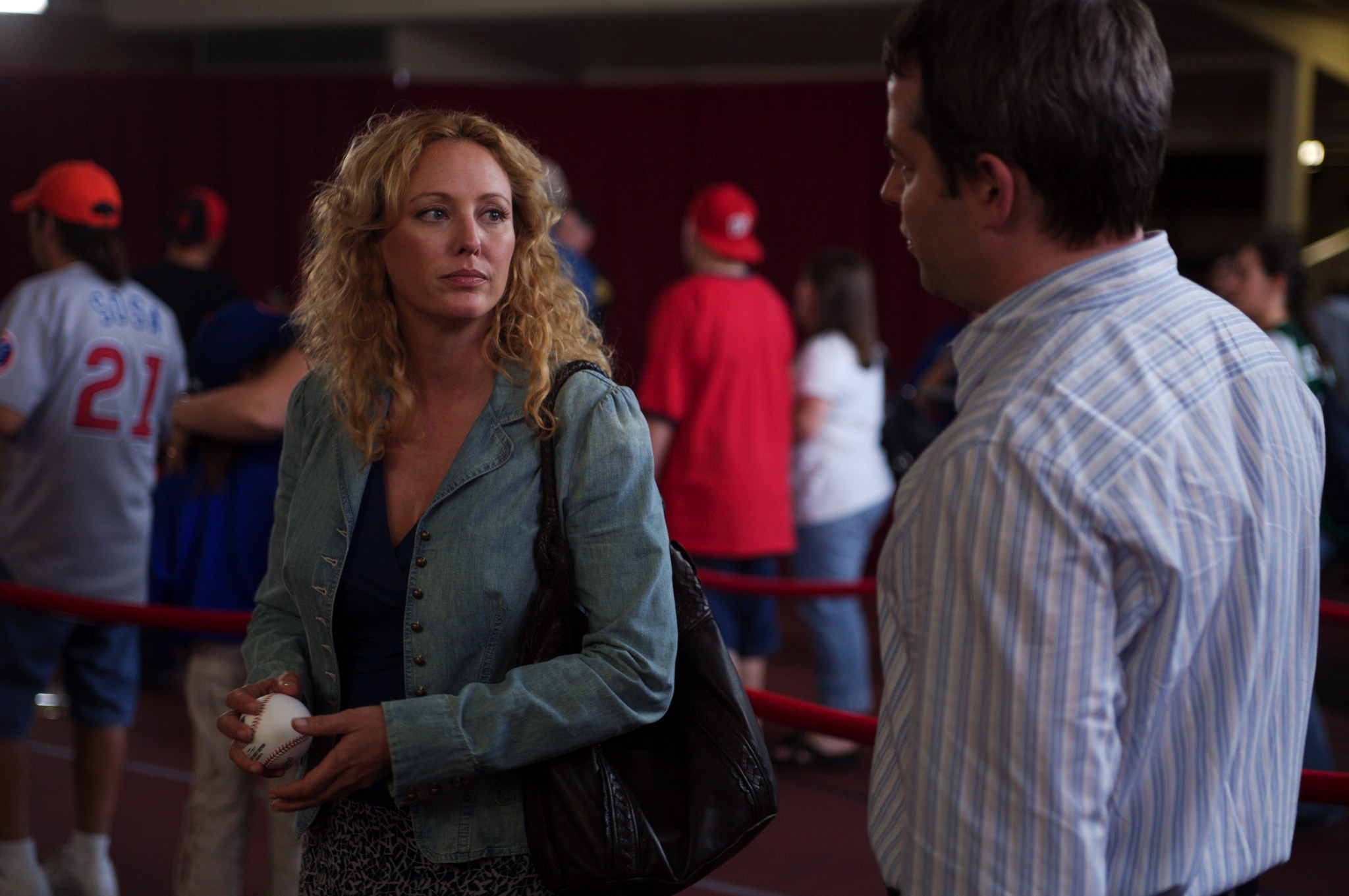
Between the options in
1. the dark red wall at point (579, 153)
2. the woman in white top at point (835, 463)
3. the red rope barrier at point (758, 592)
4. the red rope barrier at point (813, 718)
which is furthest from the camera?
the dark red wall at point (579, 153)

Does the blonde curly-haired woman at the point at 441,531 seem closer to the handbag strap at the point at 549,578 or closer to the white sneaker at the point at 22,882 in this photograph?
the handbag strap at the point at 549,578

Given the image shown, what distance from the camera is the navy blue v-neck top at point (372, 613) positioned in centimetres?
149

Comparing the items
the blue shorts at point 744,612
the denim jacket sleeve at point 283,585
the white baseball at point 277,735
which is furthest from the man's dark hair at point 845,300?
the white baseball at point 277,735

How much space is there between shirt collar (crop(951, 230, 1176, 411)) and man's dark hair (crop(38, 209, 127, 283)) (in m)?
2.74

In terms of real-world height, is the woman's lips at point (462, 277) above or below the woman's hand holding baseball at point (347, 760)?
above

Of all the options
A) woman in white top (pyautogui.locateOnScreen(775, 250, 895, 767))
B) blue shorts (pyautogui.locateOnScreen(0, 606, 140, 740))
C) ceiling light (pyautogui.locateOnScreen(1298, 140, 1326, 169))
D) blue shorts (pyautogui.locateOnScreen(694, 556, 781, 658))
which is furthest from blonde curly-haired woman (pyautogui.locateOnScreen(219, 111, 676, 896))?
ceiling light (pyautogui.locateOnScreen(1298, 140, 1326, 169))

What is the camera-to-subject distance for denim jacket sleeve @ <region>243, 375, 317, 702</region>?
5.28 ft

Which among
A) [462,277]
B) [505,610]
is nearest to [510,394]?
[462,277]

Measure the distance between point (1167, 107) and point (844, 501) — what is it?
3.23 m

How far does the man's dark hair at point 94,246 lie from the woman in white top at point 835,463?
83.9 inches

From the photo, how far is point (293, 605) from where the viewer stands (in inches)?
65.8

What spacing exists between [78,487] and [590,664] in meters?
2.15

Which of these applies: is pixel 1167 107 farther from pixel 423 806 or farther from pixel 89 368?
pixel 89 368

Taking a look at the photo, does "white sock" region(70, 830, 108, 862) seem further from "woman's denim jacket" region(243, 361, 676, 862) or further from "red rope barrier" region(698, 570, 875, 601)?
"woman's denim jacket" region(243, 361, 676, 862)
